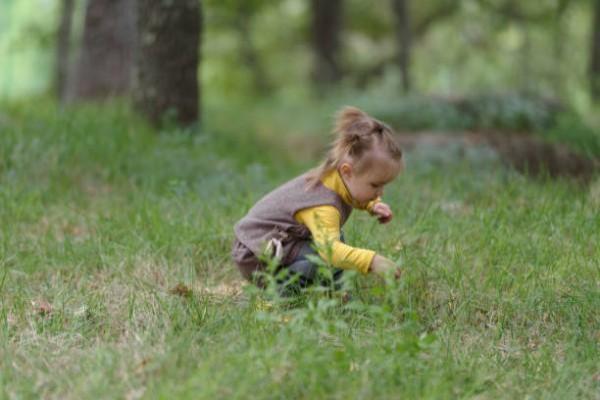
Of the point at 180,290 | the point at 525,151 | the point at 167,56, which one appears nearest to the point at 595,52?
the point at 525,151

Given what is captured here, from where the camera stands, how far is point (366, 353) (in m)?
3.24

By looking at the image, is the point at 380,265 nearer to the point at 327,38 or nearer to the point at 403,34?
the point at 403,34

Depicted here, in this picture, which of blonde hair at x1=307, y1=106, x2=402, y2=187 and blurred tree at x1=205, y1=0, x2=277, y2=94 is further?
blurred tree at x1=205, y1=0, x2=277, y2=94

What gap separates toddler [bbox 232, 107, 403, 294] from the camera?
3.91m

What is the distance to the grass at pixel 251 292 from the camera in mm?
3111

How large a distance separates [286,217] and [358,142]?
1.63 ft

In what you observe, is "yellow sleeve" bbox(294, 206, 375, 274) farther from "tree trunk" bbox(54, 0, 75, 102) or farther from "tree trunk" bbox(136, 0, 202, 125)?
"tree trunk" bbox(54, 0, 75, 102)

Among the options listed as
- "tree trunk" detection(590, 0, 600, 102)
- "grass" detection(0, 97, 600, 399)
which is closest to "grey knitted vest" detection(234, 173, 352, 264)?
"grass" detection(0, 97, 600, 399)

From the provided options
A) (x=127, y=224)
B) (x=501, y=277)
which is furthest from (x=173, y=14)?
(x=501, y=277)

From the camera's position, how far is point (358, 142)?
12.8ft

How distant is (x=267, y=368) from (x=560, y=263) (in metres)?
1.95

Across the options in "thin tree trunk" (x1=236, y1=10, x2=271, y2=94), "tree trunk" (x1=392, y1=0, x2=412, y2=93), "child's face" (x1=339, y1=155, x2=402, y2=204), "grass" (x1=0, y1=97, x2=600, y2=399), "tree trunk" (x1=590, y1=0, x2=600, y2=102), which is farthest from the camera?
"thin tree trunk" (x1=236, y1=10, x2=271, y2=94)

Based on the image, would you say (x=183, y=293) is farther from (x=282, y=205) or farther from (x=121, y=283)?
(x=282, y=205)

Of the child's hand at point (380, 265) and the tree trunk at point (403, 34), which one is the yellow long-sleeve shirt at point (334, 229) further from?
the tree trunk at point (403, 34)
